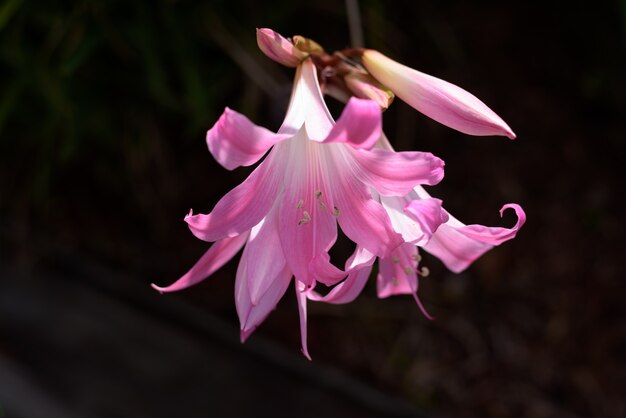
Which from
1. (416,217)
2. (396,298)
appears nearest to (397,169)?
A: (416,217)

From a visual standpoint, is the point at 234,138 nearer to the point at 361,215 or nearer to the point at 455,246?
the point at 361,215

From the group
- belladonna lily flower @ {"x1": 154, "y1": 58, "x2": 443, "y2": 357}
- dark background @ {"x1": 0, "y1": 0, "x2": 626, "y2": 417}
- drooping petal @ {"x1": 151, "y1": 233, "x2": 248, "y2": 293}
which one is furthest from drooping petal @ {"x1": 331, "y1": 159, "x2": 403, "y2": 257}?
dark background @ {"x1": 0, "y1": 0, "x2": 626, "y2": 417}

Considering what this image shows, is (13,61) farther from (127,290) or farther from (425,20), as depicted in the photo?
(425,20)

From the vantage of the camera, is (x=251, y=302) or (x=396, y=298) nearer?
(x=251, y=302)

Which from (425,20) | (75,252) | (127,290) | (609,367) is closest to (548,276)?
(609,367)

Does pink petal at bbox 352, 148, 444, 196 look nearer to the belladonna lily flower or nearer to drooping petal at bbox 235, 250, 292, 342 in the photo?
the belladonna lily flower

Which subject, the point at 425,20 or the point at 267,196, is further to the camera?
the point at 425,20

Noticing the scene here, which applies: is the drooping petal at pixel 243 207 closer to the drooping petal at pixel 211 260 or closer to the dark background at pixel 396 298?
the drooping petal at pixel 211 260
